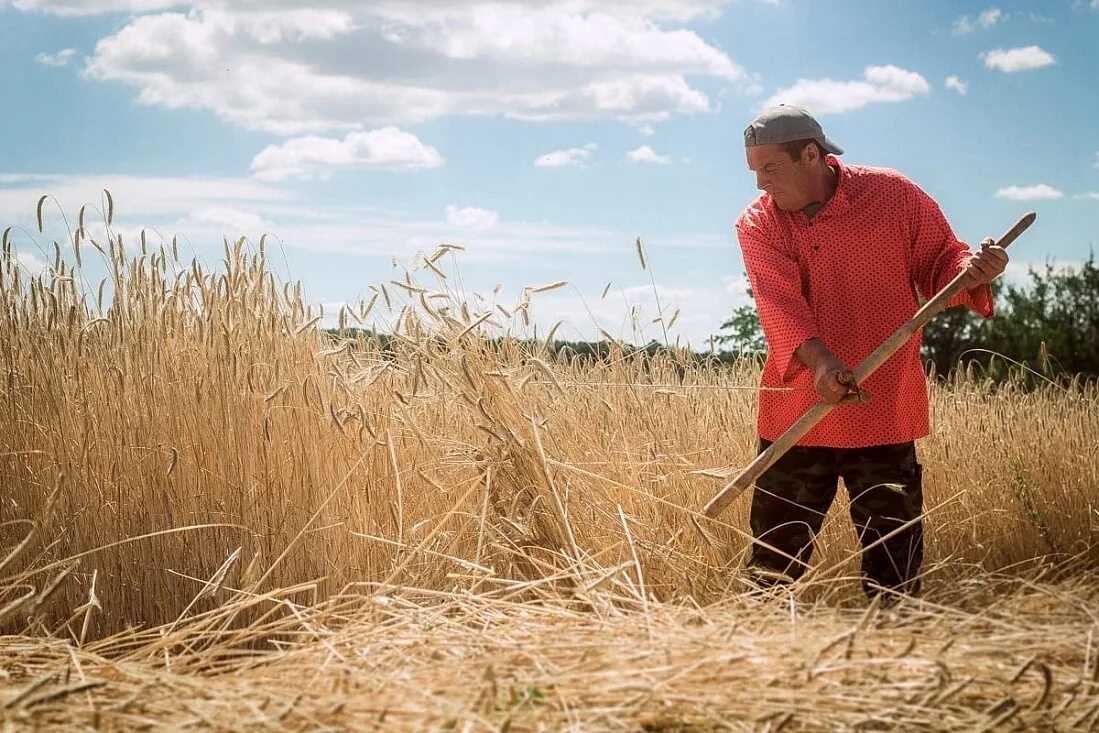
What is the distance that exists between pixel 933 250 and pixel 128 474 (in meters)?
2.60

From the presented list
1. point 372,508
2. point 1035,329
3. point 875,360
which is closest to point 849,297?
point 875,360

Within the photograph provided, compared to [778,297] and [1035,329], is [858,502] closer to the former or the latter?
[778,297]

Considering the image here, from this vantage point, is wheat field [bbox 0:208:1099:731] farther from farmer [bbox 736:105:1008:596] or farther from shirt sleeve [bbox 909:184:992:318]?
shirt sleeve [bbox 909:184:992:318]

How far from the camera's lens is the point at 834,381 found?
3.14m

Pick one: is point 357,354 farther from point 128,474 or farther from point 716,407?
point 716,407

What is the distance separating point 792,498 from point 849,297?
0.63 m

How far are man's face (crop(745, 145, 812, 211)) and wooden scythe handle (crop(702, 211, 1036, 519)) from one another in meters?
0.50

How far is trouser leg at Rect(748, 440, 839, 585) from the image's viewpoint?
11.5 feet

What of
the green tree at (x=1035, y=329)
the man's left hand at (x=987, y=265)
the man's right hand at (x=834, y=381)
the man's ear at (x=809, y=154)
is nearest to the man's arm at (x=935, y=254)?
the man's left hand at (x=987, y=265)

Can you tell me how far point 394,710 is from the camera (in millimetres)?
1917

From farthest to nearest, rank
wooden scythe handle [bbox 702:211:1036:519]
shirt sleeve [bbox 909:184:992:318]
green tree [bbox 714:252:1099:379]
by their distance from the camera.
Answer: green tree [bbox 714:252:1099:379] → shirt sleeve [bbox 909:184:992:318] → wooden scythe handle [bbox 702:211:1036:519]

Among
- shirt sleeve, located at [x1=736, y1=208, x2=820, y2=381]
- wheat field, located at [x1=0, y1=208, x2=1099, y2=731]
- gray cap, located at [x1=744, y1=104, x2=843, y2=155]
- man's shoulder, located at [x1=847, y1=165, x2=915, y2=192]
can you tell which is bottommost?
wheat field, located at [x1=0, y1=208, x2=1099, y2=731]

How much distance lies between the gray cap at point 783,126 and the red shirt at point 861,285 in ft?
0.69

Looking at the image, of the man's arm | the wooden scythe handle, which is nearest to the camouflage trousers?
the wooden scythe handle
